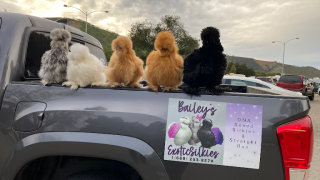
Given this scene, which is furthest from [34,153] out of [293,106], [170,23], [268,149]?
[170,23]

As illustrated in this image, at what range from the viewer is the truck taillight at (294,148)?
113cm

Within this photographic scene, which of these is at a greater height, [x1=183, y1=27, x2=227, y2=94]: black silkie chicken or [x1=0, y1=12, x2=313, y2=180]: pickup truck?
[x1=183, y1=27, x2=227, y2=94]: black silkie chicken

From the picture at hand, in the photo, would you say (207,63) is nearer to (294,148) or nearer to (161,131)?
(161,131)

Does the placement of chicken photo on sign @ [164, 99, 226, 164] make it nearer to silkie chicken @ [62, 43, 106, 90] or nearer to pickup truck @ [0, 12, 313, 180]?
pickup truck @ [0, 12, 313, 180]

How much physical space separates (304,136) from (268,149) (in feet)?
0.77

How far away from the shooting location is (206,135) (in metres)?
1.21

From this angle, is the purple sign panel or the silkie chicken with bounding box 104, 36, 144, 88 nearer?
the purple sign panel

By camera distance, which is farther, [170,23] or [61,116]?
[170,23]

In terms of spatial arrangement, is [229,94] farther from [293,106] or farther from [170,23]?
[170,23]

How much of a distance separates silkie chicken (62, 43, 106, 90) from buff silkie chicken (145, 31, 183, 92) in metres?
0.42

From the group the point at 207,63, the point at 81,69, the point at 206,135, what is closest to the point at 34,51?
the point at 81,69

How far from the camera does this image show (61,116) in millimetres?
1306

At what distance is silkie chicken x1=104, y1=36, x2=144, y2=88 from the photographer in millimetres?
1604

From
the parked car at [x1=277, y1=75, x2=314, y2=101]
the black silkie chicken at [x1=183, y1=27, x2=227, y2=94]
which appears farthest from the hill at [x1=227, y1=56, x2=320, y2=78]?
the black silkie chicken at [x1=183, y1=27, x2=227, y2=94]
